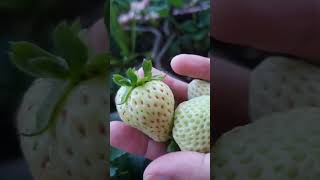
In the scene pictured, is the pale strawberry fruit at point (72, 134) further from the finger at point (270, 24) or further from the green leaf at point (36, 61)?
the finger at point (270, 24)

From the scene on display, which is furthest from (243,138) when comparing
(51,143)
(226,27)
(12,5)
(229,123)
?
(12,5)

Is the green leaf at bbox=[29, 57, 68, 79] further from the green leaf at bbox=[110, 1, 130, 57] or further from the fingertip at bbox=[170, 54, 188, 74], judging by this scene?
the fingertip at bbox=[170, 54, 188, 74]

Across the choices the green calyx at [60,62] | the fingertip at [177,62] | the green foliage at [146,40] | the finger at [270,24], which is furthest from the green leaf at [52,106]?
the finger at [270,24]

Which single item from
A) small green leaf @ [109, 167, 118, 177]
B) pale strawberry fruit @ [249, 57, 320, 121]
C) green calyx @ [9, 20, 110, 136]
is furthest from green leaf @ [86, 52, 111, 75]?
pale strawberry fruit @ [249, 57, 320, 121]

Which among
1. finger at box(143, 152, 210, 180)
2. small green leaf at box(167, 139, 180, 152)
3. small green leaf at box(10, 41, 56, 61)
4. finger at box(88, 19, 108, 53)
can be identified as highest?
finger at box(88, 19, 108, 53)

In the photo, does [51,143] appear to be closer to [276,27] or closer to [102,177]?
[102,177]
